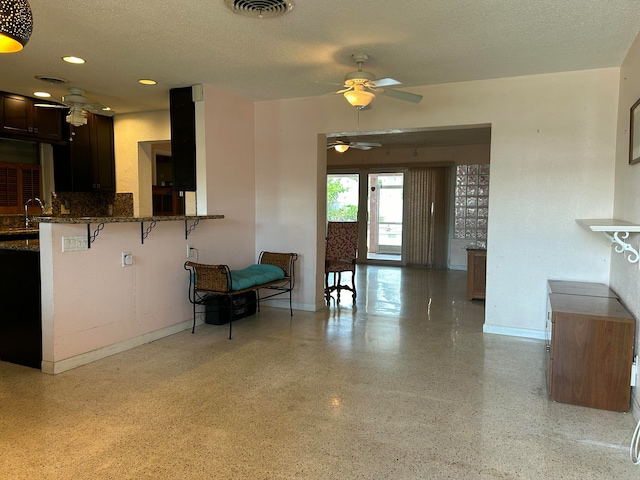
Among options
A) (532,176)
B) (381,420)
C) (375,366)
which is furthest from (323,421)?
(532,176)

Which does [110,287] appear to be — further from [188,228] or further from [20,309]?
[188,228]

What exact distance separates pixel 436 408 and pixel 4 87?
5.36 metres

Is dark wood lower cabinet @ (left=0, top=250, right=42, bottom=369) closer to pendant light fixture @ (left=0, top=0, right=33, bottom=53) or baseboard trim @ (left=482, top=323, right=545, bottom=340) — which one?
pendant light fixture @ (left=0, top=0, right=33, bottom=53)

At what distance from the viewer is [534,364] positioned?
3576 mm

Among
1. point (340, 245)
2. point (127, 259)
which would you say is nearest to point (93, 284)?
point (127, 259)

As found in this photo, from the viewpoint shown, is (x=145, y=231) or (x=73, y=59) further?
(x=145, y=231)

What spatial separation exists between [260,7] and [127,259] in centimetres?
237

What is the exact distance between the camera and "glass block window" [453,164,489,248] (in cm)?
884

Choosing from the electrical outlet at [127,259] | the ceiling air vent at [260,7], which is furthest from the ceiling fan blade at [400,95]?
the electrical outlet at [127,259]

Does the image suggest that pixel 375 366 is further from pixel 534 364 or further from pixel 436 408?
pixel 534 364

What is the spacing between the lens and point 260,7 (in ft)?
9.09

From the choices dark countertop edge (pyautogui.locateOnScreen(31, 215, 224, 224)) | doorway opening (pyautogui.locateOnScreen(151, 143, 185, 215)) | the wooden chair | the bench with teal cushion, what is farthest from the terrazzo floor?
doorway opening (pyautogui.locateOnScreen(151, 143, 185, 215))

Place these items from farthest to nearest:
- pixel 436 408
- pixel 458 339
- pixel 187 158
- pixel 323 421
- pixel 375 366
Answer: pixel 187 158
pixel 458 339
pixel 375 366
pixel 436 408
pixel 323 421

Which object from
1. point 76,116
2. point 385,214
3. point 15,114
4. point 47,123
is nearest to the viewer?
point 76,116
